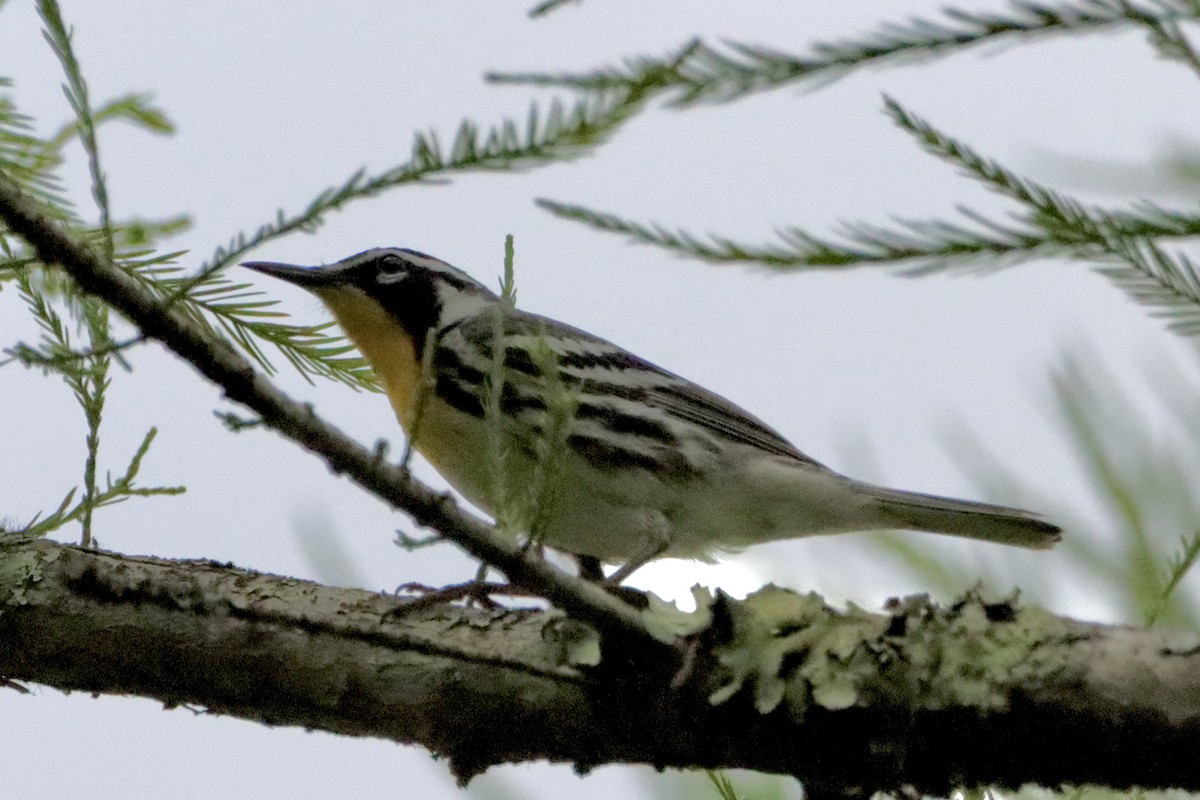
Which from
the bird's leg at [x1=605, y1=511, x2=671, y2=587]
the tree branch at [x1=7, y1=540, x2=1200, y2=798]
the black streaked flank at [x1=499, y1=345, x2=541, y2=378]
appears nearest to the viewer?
the tree branch at [x1=7, y1=540, x2=1200, y2=798]

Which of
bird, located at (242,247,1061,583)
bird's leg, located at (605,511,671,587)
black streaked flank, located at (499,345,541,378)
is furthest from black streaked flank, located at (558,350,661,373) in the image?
bird's leg, located at (605,511,671,587)

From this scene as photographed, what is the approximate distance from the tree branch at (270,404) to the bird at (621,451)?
1.26 meters

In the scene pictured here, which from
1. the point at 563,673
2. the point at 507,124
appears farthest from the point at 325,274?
the point at 507,124

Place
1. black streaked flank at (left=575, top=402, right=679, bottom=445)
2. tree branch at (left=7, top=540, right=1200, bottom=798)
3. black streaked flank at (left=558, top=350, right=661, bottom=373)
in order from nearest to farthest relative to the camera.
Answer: tree branch at (left=7, top=540, right=1200, bottom=798), black streaked flank at (left=575, top=402, right=679, bottom=445), black streaked flank at (left=558, top=350, right=661, bottom=373)

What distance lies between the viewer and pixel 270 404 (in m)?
1.46

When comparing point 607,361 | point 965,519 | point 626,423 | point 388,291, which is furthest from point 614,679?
point 388,291

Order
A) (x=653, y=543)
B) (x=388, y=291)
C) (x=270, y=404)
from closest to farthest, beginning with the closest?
(x=270, y=404) → (x=653, y=543) → (x=388, y=291)

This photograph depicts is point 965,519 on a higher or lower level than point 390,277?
lower

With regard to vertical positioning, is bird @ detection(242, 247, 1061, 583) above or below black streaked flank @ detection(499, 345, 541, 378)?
below

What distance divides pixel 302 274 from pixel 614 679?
1937 mm

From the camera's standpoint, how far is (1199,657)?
176 cm

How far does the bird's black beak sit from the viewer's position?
3523mm

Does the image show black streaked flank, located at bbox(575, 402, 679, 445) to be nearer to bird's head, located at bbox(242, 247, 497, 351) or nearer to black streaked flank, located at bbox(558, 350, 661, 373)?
black streaked flank, located at bbox(558, 350, 661, 373)

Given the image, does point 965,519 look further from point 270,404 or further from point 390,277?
point 270,404
